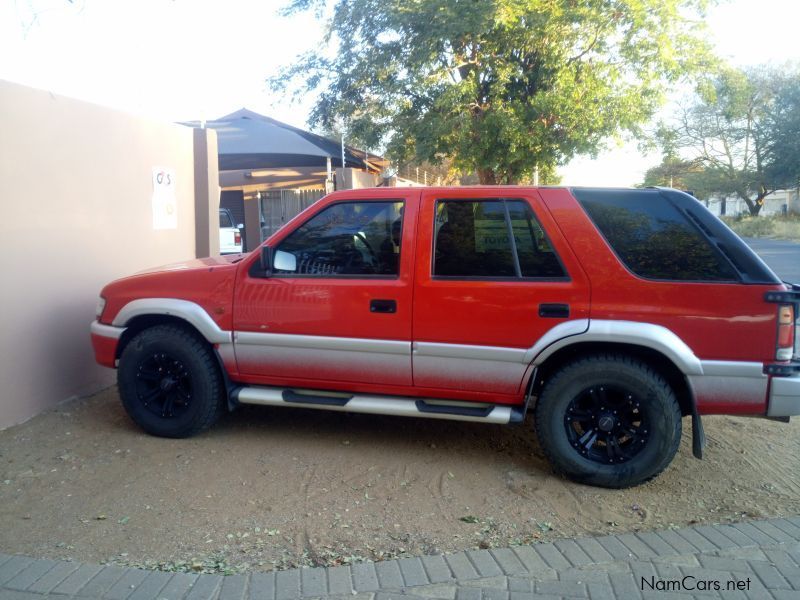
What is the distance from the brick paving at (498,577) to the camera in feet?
10.3

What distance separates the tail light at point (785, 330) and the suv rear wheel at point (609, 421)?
64 centimetres

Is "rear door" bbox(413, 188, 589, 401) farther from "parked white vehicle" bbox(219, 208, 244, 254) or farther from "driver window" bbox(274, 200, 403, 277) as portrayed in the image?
"parked white vehicle" bbox(219, 208, 244, 254)

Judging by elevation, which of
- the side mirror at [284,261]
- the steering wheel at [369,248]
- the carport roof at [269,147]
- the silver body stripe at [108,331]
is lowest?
the silver body stripe at [108,331]

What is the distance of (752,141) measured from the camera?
42.6 metres

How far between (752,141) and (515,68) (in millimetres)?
34876

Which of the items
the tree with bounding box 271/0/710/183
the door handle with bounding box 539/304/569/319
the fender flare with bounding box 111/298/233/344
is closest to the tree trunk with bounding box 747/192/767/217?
the tree with bounding box 271/0/710/183

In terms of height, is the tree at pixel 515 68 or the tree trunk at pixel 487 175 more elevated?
the tree at pixel 515 68

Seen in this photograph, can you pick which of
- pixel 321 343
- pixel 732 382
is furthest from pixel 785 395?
pixel 321 343

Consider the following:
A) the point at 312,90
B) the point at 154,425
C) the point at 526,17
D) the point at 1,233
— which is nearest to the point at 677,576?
the point at 154,425

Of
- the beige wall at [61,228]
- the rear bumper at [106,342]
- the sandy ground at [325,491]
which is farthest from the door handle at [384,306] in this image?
the beige wall at [61,228]

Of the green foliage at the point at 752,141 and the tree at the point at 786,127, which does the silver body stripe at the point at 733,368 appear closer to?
the green foliage at the point at 752,141

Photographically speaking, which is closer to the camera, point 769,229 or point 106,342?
point 106,342

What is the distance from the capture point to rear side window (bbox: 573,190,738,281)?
4148 mm
